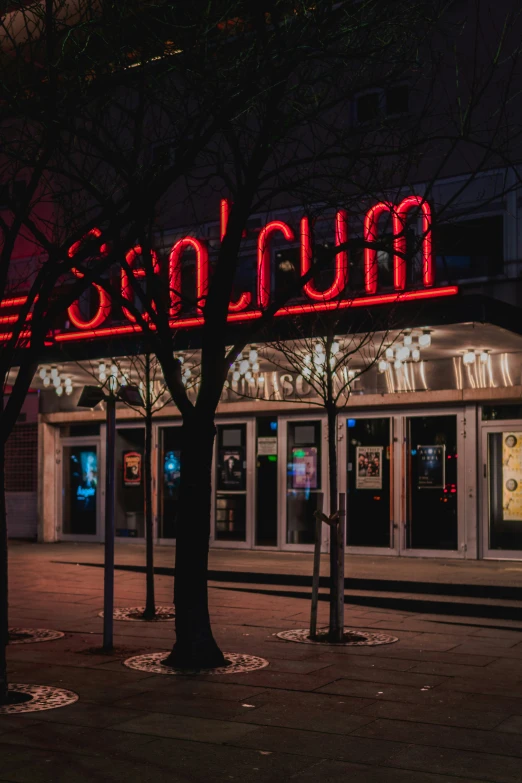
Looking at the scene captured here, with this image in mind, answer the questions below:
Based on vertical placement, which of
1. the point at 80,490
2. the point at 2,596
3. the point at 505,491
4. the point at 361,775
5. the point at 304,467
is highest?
the point at 304,467

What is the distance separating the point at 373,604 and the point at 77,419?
37.3 feet

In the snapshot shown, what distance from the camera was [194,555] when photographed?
9109 mm

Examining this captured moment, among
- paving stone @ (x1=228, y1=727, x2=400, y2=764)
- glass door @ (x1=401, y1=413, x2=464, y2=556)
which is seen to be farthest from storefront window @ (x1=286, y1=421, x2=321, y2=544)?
paving stone @ (x1=228, y1=727, x2=400, y2=764)

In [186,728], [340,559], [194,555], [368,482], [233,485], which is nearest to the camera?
[186,728]

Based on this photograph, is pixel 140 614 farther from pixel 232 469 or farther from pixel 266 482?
pixel 232 469

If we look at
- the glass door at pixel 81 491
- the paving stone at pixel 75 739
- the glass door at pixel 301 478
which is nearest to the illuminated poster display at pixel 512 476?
the glass door at pixel 301 478

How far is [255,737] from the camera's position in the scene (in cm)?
652

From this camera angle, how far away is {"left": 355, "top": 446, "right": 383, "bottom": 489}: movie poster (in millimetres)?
18750

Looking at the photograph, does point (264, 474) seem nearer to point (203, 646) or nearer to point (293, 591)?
point (293, 591)

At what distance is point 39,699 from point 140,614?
4.61 meters

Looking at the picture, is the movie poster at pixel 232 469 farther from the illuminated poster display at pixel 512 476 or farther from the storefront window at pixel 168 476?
the illuminated poster display at pixel 512 476

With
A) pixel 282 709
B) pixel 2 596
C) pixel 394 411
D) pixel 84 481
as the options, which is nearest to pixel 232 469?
pixel 394 411

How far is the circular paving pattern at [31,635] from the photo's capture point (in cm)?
1046

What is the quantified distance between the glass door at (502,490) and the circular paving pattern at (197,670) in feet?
29.0
